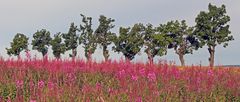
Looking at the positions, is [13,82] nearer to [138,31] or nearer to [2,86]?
[2,86]

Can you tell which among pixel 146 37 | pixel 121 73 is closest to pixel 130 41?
pixel 146 37

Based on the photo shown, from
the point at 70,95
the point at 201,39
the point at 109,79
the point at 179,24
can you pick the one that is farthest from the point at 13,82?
the point at 179,24

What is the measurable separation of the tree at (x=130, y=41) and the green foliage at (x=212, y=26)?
36.2ft

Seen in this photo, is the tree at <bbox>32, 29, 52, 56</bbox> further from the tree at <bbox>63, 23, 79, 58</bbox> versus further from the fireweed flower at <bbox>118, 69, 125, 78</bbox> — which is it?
the fireweed flower at <bbox>118, 69, 125, 78</bbox>

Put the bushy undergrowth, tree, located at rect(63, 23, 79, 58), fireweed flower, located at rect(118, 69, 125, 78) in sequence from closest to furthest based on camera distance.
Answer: the bushy undergrowth < fireweed flower, located at rect(118, 69, 125, 78) < tree, located at rect(63, 23, 79, 58)

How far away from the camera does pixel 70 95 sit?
718cm

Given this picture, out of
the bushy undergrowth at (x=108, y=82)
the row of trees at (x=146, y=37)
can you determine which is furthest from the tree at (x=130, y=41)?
the bushy undergrowth at (x=108, y=82)

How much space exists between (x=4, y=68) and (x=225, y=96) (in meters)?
5.53

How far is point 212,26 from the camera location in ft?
222

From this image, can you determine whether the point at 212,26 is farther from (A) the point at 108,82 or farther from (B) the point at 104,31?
(A) the point at 108,82

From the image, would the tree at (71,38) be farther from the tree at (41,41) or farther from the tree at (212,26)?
the tree at (212,26)

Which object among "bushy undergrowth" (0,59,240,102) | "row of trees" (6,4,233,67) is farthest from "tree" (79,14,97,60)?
"bushy undergrowth" (0,59,240,102)

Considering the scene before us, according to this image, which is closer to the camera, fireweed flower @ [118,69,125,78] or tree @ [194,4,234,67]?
fireweed flower @ [118,69,125,78]

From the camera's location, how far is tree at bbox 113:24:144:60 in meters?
76.1
